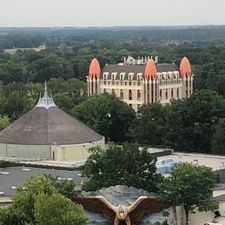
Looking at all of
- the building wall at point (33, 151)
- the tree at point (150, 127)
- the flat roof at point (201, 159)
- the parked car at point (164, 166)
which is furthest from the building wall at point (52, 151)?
the tree at point (150, 127)

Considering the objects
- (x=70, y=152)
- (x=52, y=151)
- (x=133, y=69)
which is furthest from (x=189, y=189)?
(x=133, y=69)

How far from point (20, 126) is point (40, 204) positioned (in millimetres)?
27448

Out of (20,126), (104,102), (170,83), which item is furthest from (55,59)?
(20,126)

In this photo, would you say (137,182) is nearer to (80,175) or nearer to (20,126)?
(80,175)

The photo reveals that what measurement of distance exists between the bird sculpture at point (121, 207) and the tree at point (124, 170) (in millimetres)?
1165

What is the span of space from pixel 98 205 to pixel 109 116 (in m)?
34.7

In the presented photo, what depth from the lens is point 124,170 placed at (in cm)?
5553

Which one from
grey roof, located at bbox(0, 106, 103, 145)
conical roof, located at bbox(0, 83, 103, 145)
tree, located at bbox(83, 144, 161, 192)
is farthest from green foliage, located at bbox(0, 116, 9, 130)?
tree, located at bbox(83, 144, 161, 192)

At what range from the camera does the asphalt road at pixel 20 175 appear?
191 ft

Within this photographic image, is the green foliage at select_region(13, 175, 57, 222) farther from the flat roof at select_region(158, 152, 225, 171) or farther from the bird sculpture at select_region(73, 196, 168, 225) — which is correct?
the flat roof at select_region(158, 152, 225, 171)

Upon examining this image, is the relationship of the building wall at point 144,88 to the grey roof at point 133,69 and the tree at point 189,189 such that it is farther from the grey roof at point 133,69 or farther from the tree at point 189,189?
the tree at point 189,189

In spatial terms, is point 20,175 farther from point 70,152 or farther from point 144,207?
point 144,207

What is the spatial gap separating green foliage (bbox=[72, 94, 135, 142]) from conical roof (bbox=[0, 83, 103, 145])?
41.8 feet

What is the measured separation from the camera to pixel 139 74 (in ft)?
382
